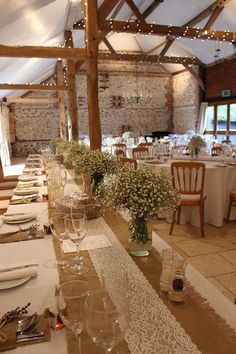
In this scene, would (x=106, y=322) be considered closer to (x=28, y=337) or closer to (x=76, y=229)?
(x=28, y=337)

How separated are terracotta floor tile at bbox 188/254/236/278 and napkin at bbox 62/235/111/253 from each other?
1.79 metres

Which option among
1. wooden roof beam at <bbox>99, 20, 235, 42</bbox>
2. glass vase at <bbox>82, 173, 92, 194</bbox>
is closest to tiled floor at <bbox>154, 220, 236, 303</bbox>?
glass vase at <bbox>82, 173, 92, 194</bbox>

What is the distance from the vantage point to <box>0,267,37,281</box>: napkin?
1.28m

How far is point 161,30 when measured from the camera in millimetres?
7504

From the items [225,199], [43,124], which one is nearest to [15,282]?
[225,199]

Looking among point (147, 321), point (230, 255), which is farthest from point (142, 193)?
point (230, 255)

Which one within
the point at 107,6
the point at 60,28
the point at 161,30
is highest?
the point at 60,28

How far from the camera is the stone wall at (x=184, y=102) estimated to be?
13.5 metres

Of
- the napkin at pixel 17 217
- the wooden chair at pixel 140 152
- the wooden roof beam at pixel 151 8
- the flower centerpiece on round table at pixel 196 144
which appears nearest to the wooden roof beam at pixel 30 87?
the wooden chair at pixel 140 152

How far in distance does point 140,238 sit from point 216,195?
3176 millimetres

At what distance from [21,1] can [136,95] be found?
11.5 m

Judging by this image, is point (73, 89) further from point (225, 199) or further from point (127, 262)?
point (127, 262)

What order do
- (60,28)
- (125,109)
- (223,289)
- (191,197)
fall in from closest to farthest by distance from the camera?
(223,289) → (191,197) → (60,28) → (125,109)

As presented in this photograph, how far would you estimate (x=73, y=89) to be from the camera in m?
8.85
